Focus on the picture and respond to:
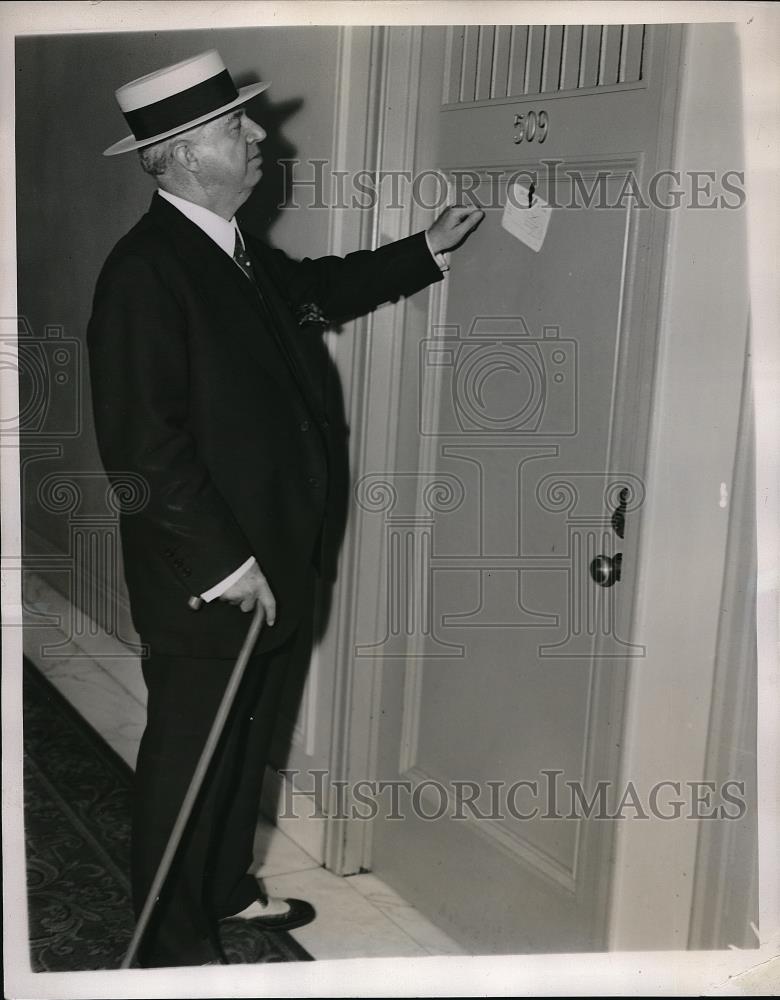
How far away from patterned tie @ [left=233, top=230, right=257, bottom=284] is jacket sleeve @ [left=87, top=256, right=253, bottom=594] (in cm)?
18

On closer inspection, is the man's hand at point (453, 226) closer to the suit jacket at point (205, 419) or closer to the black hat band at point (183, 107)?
the suit jacket at point (205, 419)

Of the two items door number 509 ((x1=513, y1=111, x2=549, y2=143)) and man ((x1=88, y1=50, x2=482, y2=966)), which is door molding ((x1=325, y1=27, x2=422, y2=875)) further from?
door number 509 ((x1=513, y1=111, x2=549, y2=143))

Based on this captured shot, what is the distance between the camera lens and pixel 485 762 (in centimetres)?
208

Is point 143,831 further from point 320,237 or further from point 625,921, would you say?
point 320,237

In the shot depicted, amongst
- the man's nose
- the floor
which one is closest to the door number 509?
the man's nose

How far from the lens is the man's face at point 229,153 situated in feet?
6.17

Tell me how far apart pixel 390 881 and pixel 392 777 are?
0.81ft

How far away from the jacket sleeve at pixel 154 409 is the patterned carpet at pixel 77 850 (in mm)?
→ 779

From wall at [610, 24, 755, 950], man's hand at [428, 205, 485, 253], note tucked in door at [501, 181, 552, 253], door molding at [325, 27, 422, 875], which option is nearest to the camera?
wall at [610, 24, 755, 950]

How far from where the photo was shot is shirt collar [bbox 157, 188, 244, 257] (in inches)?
75.8

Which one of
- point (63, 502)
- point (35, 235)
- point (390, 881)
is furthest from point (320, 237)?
point (390, 881)

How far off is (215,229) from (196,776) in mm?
1025

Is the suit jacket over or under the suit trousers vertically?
over

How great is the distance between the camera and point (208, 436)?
1906mm
